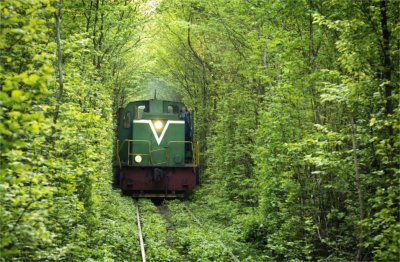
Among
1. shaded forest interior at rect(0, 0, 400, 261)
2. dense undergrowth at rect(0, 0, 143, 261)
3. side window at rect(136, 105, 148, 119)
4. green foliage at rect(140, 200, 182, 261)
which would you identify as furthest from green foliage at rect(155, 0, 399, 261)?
side window at rect(136, 105, 148, 119)

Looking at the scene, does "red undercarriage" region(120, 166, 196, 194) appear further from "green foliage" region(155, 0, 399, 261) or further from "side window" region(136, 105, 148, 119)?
"side window" region(136, 105, 148, 119)

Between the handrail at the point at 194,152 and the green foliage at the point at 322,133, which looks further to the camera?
the handrail at the point at 194,152

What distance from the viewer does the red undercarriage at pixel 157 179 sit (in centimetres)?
1898

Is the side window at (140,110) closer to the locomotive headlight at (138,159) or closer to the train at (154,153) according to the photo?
the train at (154,153)

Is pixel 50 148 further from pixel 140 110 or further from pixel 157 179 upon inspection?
pixel 140 110

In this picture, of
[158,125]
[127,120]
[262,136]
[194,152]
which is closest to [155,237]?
[262,136]

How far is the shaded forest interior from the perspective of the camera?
5.43m

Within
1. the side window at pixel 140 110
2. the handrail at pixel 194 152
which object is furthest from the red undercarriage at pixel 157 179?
the side window at pixel 140 110

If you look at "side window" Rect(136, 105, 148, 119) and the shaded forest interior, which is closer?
the shaded forest interior

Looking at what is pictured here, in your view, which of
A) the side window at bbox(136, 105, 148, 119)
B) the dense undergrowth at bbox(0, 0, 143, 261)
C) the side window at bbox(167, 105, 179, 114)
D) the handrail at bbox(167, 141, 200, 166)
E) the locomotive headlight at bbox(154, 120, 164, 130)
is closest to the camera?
the dense undergrowth at bbox(0, 0, 143, 261)

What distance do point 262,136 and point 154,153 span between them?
7.95 meters

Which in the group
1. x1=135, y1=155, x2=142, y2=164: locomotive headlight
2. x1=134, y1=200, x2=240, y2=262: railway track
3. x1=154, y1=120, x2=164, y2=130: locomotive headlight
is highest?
x1=154, y1=120, x2=164, y2=130: locomotive headlight

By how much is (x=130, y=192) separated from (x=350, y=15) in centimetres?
1416

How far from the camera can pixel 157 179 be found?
61.9 feet
